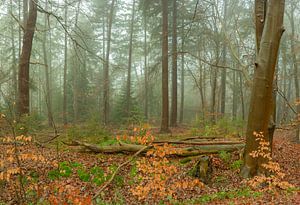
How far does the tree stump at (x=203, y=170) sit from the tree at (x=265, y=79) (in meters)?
1.04

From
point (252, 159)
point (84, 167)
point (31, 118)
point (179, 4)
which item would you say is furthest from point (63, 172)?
point (179, 4)

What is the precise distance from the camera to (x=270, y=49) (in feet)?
22.7

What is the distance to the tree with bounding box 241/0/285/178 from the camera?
6820 millimetres

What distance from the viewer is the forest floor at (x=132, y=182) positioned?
5684 millimetres

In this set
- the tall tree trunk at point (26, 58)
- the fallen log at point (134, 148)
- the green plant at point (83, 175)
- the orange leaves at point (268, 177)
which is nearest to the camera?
the orange leaves at point (268, 177)

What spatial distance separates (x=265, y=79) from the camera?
22.8 ft

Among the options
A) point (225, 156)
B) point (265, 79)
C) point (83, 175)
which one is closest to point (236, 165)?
point (225, 156)

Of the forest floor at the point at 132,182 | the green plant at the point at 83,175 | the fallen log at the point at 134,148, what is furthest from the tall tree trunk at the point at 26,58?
the green plant at the point at 83,175

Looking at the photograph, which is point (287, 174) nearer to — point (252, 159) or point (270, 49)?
point (252, 159)

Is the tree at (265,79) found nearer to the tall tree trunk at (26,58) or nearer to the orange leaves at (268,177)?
the orange leaves at (268,177)

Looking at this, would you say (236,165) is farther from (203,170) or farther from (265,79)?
(265,79)

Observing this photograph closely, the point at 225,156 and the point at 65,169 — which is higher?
the point at 225,156

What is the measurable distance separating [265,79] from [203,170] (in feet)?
9.98

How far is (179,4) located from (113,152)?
13.6m
